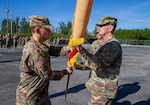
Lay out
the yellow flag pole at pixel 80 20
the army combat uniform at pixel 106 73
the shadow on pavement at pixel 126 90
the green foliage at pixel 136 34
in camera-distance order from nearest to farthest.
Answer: the yellow flag pole at pixel 80 20
the army combat uniform at pixel 106 73
the shadow on pavement at pixel 126 90
the green foliage at pixel 136 34

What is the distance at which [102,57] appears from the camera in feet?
10.5

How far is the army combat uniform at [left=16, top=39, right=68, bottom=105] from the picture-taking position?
114 inches

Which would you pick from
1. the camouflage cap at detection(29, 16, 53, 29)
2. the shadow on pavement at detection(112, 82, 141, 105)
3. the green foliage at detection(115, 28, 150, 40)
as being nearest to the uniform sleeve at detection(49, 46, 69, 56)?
the camouflage cap at detection(29, 16, 53, 29)

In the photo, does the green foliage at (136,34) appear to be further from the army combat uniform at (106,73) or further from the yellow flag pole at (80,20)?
the yellow flag pole at (80,20)

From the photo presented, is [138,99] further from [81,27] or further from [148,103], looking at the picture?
[81,27]

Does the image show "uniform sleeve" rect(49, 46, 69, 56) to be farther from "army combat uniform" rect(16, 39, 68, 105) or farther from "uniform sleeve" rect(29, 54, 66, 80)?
"uniform sleeve" rect(29, 54, 66, 80)

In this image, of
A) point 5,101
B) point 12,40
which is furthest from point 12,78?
point 12,40

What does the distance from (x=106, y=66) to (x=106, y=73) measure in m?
0.17

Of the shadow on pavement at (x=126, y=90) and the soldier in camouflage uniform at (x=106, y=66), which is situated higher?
the soldier in camouflage uniform at (x=106, y=66)

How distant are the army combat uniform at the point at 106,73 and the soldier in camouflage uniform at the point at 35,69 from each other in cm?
62

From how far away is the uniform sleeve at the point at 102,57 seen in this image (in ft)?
9.80

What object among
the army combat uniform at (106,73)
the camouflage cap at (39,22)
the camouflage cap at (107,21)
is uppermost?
the camouflage cap at (107,21)

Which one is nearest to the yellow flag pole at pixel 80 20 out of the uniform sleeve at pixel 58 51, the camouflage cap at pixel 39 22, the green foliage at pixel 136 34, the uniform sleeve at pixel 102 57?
the uniform sleeve at pixel 102 57

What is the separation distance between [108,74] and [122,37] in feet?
228
